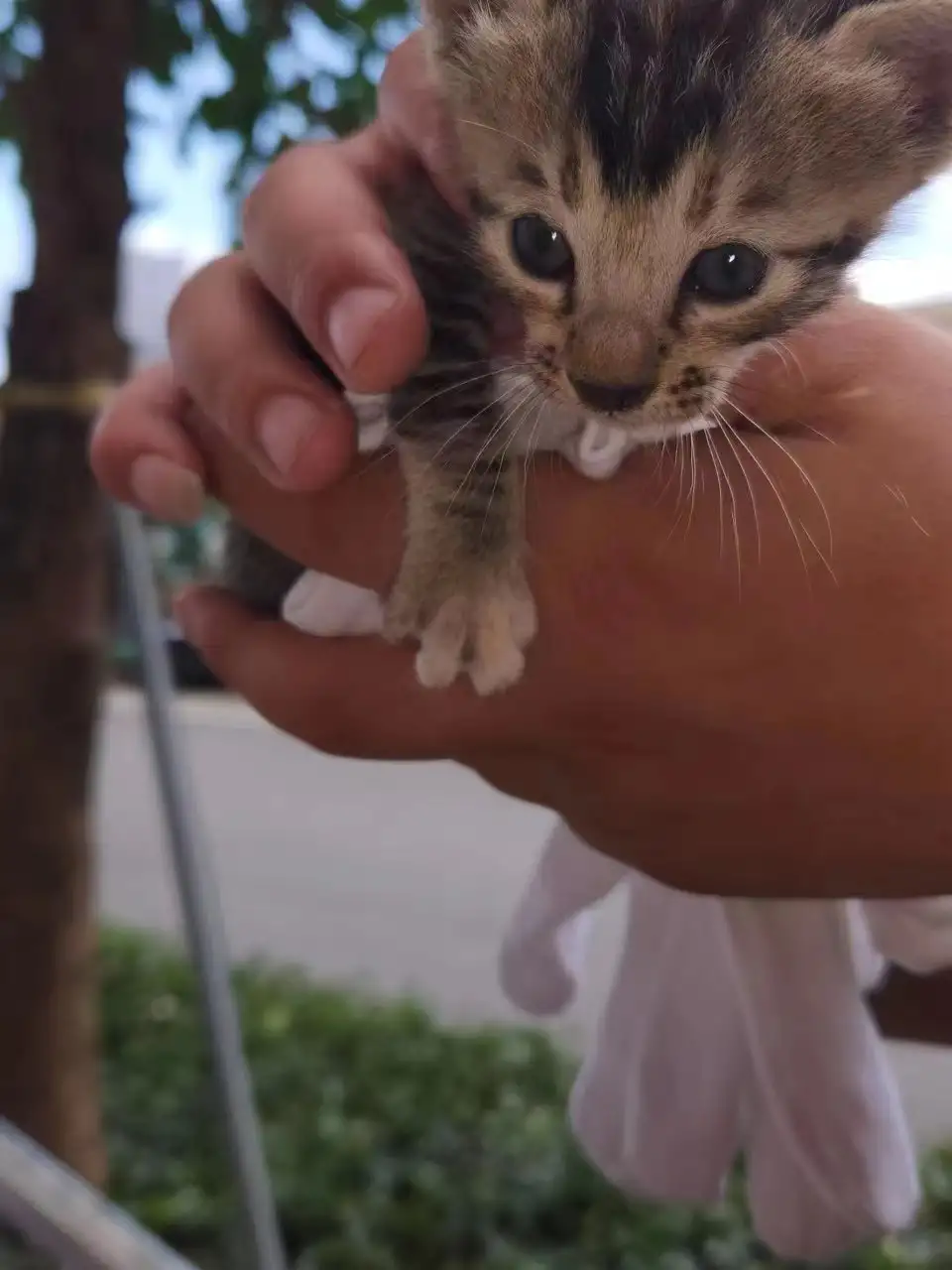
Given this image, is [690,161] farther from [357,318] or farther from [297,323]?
[297,323]

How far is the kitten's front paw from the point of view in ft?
2.41

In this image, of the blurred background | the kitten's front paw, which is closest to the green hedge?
the blurred background

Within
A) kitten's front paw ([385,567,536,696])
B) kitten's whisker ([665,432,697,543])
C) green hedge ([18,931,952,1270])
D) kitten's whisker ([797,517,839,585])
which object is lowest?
green hedge ([18,931,952,1270])

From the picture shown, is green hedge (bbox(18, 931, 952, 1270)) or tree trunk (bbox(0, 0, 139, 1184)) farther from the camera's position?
green hedge (bbox(18, 931, 952, 1270))

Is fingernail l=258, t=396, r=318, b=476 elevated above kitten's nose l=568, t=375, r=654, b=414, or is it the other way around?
kitten's nose l=568, t=375, r=654, b=414

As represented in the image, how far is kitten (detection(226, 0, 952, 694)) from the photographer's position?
2.06ft

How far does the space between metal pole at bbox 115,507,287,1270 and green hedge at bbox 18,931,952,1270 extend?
23cm

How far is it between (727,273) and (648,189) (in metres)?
0.07

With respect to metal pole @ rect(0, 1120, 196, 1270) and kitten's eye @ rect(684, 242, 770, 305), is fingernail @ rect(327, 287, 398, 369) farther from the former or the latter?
metal pole @ rect(0, 1120, 196, 1270)

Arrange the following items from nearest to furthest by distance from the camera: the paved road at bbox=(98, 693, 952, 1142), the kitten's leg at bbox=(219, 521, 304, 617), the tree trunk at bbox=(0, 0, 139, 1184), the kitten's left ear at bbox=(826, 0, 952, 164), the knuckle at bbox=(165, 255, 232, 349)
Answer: the kitten's left ear at bbox=(826, 0, 952, 164) < the knuckle at bbox=(165, 255, 232, 349) < the kitten's leg at bbox=(219, 521, 304, 617) < the tree trunk at bbox=(0, 0, 139, 1184) < the paved road at bbox=(98, 693, 952, 1142)

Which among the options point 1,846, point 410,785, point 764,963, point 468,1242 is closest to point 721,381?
point 764,963

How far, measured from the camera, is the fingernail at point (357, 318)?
659 millimetres

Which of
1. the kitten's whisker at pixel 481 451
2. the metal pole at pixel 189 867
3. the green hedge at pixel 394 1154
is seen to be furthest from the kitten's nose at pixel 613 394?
the green hedge at pixel 394 1154

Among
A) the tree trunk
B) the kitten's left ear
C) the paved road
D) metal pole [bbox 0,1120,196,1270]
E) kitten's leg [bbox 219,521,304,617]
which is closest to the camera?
metal pole [bbox 0,1120,196,1270]
